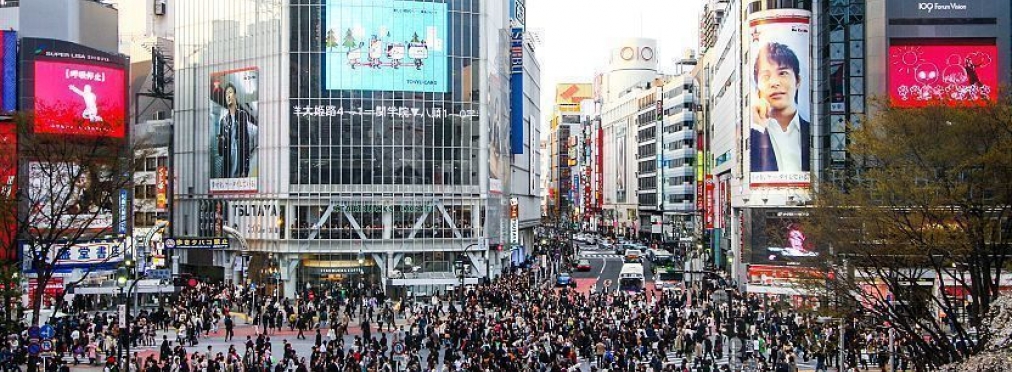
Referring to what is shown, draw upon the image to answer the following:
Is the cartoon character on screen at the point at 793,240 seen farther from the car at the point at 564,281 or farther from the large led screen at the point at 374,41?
the large led screen at the point at 374,41

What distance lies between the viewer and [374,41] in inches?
2630

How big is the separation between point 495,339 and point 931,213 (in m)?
15.0

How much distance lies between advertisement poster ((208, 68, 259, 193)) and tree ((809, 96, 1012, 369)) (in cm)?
4442

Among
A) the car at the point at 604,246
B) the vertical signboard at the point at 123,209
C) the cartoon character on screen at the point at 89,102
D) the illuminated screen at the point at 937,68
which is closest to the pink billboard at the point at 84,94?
the cartoon character on screen at the point at 89,102

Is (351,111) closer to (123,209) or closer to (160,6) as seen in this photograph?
(123,209)

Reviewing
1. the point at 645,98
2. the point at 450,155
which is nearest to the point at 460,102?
the point at 450,155

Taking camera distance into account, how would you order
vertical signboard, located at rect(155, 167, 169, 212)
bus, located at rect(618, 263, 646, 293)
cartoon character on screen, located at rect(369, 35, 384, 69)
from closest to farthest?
bus, located at rect(618, 263, 646, 293), cartoon character on screen, located at rect(369, 35, 384, 69), vertical signboard, located at rect(155, 167, 169, 212)

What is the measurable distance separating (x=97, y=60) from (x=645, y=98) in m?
87.8

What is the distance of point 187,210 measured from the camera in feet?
250

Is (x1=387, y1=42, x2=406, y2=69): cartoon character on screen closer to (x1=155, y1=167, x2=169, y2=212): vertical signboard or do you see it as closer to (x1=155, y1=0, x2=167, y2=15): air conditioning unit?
(x1=155, y1=167, x2=169, y2=212): vertical signboard

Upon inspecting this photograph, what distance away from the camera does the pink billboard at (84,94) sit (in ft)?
195

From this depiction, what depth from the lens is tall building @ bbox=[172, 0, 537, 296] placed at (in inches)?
2640

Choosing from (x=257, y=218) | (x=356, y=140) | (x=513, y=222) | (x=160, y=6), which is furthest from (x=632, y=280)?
(x=160, y=6)

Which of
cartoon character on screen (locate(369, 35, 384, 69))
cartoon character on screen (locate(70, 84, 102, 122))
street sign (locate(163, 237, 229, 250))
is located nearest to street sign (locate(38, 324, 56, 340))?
→ street sign (locate(163, 237, 229, 250))
